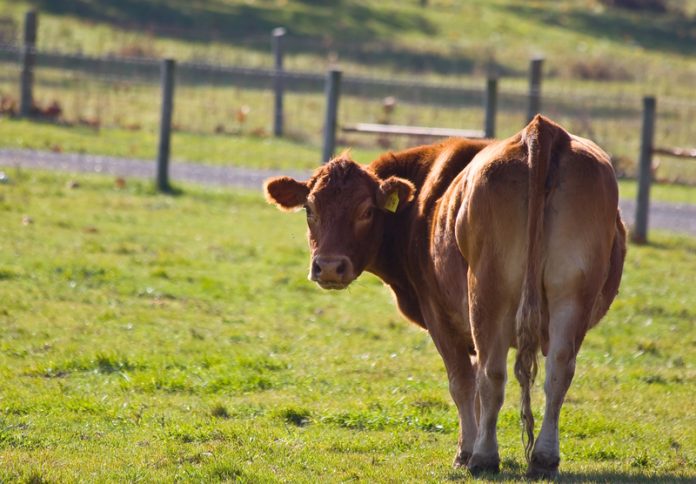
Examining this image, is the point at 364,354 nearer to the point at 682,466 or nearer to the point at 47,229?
the point at 682,466

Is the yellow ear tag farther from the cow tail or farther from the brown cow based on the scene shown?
the cow tail

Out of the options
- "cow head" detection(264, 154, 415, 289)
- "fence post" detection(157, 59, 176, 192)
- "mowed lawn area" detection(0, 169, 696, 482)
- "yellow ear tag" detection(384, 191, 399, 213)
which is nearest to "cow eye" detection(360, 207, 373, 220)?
"cow head" detection(264, 154, 415, 289)

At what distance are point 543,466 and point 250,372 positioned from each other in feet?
10.9

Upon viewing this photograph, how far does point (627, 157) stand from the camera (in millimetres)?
23094

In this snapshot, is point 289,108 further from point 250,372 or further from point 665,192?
point 250,372

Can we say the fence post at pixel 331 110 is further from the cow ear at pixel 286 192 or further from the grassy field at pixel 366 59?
the cow ear at pixel 286 192

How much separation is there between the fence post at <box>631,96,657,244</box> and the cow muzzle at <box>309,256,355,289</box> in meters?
9.78

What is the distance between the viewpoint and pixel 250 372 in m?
8.80

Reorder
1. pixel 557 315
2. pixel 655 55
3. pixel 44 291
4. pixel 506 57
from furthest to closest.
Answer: pixel 655 55
pixel 506 57
pixel 44 291
pixel 557 315

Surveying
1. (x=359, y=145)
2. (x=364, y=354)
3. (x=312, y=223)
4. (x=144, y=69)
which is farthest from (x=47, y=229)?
(x=144, y=69)

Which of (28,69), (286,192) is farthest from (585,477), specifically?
(28,69)

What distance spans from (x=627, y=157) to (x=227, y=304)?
13.9 meters

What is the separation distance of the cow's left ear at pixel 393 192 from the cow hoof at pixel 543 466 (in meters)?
1.89

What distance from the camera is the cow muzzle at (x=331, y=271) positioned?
688 centimetres
